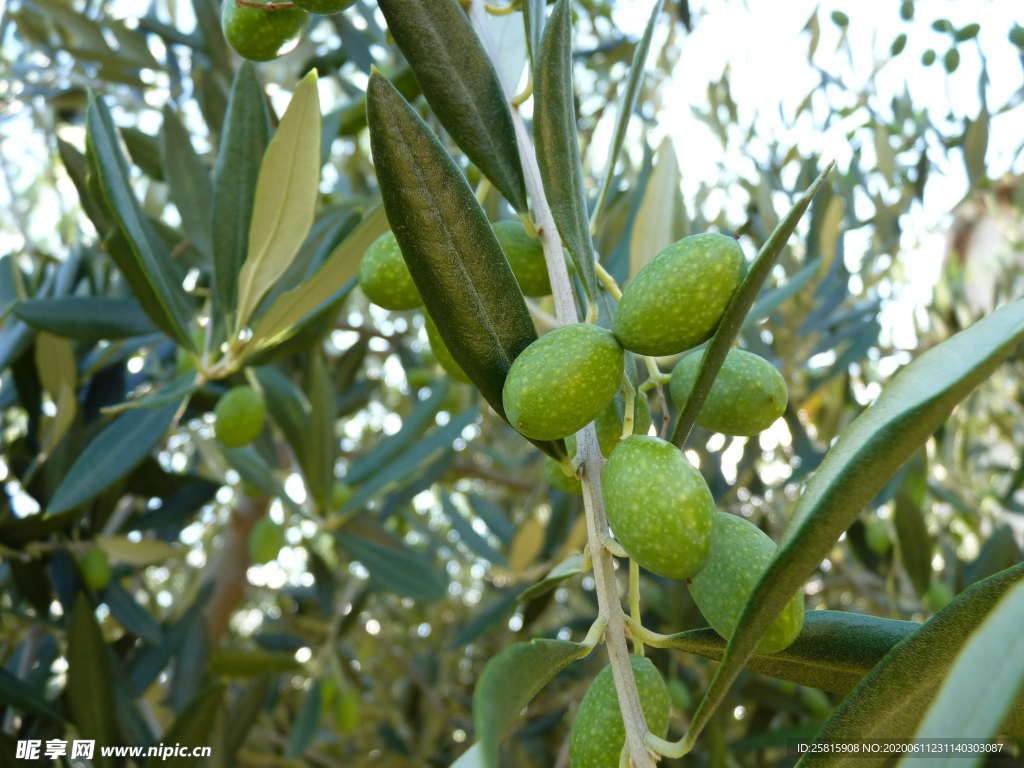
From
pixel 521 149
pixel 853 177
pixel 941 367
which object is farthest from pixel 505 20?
pixel 853 177

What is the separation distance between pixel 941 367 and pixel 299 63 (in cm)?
265

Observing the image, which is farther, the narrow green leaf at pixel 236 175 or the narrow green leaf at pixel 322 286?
the narrow green leaf at pixel 236 175

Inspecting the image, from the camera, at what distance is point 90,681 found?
162cm

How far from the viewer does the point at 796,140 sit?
10.7ft

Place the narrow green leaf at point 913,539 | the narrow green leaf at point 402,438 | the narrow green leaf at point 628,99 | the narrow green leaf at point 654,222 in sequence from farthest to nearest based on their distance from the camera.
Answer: the narrow green leaf at point 402,438, the narrow green leaf at point 913,539, the narrow green leaf at point 654,222, the narrow green leaf at point 628,99

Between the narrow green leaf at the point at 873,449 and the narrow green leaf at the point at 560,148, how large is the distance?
0.34 metres

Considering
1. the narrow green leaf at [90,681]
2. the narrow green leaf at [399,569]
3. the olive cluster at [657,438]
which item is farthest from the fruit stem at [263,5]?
the narrow green leaf at [399,569]

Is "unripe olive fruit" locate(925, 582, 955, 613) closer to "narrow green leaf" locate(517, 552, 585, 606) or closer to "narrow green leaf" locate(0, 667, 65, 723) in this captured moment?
"narrow green leaf" locate(517, 552, 585, 606)

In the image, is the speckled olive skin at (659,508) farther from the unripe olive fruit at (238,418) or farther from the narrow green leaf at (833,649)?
the unripe olive fruit at (238,418)

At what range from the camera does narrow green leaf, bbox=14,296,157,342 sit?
1.55m

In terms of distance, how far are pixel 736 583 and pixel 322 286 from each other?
0.72 metres

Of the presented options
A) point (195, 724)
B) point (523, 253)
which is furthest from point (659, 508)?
point (195, 724)

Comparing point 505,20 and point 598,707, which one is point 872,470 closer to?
point 598,707

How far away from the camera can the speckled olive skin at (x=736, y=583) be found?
28.0 inches
